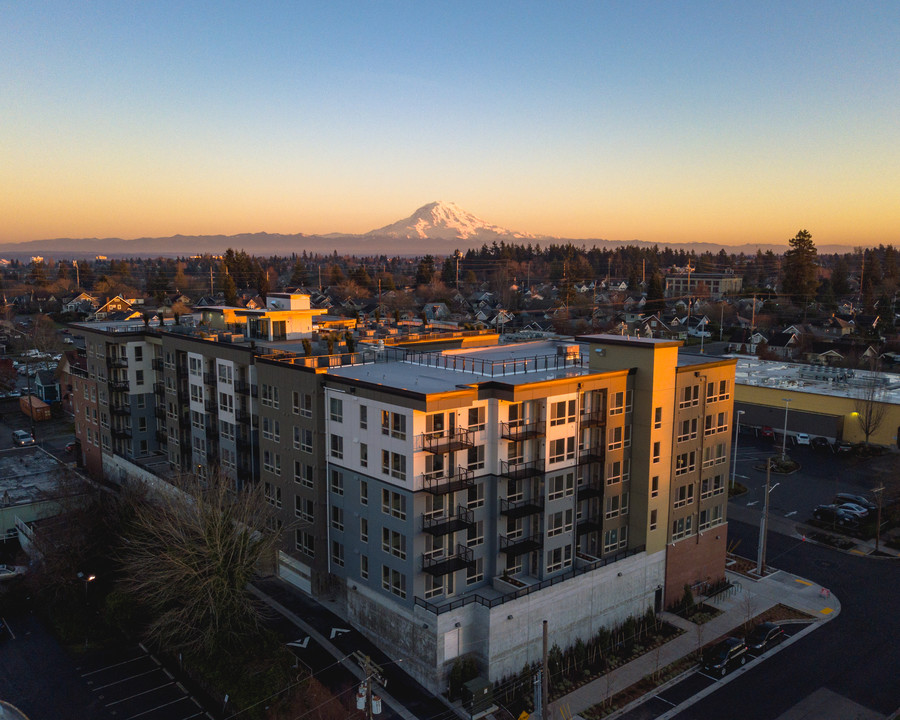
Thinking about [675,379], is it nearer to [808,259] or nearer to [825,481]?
[825,481]

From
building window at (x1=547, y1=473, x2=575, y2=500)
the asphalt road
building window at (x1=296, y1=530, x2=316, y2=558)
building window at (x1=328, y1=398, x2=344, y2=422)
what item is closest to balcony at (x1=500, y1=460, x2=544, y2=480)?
building window at (x1=547, y1=473, x2=575, y2=500)

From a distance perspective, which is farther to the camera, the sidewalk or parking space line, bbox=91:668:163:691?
parking space line, bbox=91:668:163:691

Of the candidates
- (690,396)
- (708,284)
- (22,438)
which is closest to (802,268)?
(708,284)

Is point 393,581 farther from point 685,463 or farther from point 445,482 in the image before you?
point 685,463

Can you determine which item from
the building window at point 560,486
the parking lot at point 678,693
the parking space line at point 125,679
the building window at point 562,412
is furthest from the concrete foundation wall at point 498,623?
the parking space line at point 125,679

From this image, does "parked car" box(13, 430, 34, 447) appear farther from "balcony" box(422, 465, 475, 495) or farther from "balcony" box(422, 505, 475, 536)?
"balcony" box(422, 465, 475, 495)

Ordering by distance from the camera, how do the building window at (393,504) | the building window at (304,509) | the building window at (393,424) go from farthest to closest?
the building window at (304,509), the building window at (393,504), the building window at (393,424)

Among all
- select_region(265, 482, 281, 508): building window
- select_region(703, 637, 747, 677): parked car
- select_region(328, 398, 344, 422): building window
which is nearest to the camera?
select_region(703, 637, 747, 677): parked car

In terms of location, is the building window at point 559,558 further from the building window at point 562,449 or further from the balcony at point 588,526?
the building window at point 562,449
